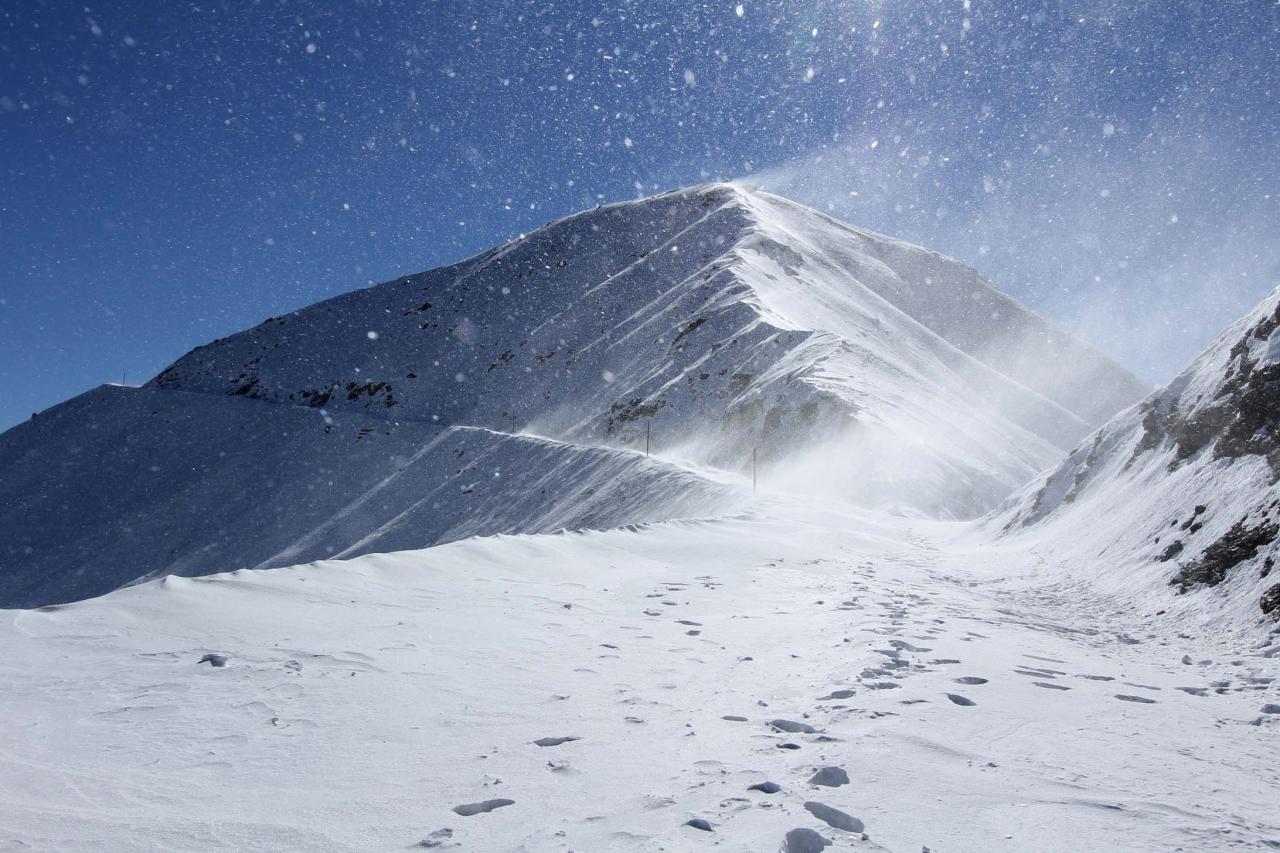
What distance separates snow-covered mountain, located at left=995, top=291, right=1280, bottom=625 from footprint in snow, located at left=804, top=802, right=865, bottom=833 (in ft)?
21.3

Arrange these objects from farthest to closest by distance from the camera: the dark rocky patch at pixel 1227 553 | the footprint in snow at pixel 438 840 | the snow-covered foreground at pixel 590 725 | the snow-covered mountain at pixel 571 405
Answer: the snow-covered mountain at pixel 571 405 < the dark rocky patch at pixel 1227 553 < the snow-covered foreground at pixel 590 725 < the footprint in snow at pixel 438 840

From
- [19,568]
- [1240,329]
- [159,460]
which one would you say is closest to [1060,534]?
[1240,329]

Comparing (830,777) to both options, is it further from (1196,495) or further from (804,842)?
(1196,495)


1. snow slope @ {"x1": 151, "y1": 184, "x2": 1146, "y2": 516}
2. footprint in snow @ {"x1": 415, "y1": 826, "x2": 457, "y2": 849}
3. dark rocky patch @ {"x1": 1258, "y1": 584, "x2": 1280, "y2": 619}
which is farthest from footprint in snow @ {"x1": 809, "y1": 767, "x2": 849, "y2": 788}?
snow slope @ {"x1": 151, "y1": 184, "x2": 1146, "y2": 516}

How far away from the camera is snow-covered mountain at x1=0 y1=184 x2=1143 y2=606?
33.6 meters

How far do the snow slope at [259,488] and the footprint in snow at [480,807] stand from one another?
19.7m

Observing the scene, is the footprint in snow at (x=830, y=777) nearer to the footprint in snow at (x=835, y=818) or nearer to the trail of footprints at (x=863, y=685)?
the trail of footprints at (x=863, y=685)

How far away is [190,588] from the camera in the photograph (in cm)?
562

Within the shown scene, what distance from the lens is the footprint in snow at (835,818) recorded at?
9.41ft

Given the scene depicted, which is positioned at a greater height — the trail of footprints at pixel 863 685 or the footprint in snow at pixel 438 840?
the footprint in snow at pixel 438 840

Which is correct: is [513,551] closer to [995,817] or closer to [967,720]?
[967,720]

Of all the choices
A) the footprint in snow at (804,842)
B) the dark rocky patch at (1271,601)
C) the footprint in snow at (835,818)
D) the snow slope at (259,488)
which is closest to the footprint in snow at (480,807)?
the footprint in snow at (804,842)

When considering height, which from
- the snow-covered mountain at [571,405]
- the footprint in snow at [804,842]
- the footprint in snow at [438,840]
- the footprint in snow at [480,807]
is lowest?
the footprint in snow at [804,842]

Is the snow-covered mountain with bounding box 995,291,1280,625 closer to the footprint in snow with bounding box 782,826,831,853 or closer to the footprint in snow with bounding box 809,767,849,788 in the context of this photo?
the footprint in snow with bounding box 809,767,849,788
